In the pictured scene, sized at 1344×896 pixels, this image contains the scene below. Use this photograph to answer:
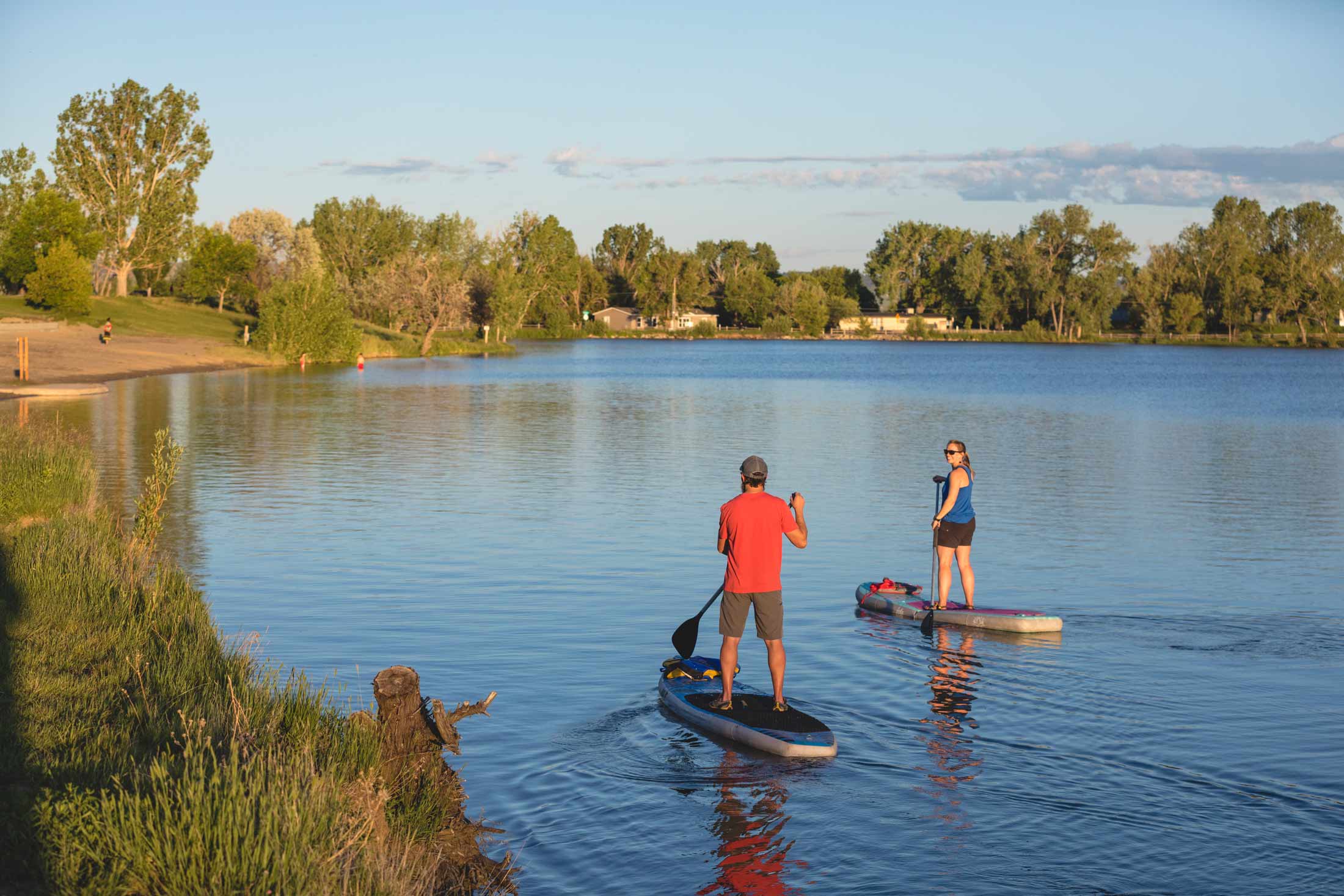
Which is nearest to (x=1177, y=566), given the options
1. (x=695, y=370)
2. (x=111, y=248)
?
(x=695, y=370)

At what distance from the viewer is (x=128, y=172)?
109 m

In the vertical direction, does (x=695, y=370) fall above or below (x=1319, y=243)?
below

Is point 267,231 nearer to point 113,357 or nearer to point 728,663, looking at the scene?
point 113,357

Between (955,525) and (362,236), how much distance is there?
146 meters

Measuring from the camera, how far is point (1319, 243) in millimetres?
185500

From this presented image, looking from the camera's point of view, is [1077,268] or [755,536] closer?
[755,536]

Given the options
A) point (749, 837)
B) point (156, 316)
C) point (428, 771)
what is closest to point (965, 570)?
point (749, 837)

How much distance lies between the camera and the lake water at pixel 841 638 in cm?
922

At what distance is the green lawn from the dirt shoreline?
2556mm

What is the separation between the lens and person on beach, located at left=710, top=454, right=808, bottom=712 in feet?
37.2

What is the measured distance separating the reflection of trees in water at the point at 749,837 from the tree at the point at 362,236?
14733cm

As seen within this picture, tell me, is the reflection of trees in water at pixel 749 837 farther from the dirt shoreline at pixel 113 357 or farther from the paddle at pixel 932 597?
the dirt shoreline at pixel 113 357

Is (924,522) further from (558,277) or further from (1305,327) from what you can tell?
(1305,327)

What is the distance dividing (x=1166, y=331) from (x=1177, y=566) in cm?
17030
